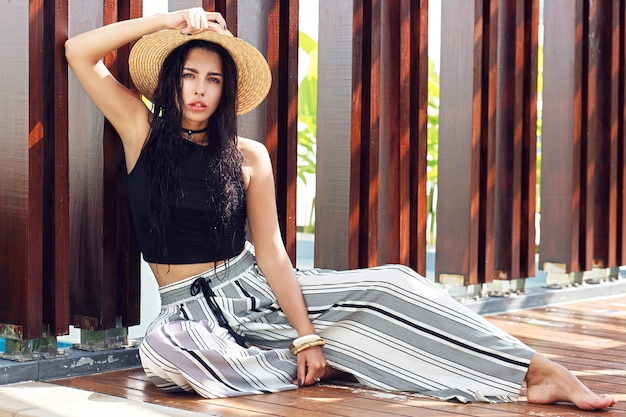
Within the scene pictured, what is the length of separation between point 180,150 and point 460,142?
1945mm

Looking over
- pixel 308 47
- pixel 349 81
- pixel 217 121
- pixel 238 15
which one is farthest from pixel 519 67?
pixel 308 47

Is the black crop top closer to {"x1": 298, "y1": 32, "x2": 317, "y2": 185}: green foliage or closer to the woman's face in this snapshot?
the woman's face

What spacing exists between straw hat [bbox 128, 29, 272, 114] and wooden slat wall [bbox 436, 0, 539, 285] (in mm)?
1579

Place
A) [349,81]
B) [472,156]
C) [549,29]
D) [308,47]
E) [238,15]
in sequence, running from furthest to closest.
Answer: [308,47] < [549,29] < [472,156] < [349,81] < [238,15]

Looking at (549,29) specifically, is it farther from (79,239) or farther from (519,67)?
(79,239)

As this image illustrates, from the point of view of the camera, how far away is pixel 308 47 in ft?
34.4

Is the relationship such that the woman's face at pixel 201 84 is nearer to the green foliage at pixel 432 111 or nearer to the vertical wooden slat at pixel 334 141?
the vertical wooden slat at pixel 334 141

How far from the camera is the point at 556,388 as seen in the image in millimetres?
2959

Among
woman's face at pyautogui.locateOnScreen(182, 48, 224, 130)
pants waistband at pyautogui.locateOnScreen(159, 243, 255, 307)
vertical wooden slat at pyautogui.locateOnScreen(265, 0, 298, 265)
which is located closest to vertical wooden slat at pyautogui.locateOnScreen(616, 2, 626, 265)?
vertical wooden slat at pyautogui.locateOnScreen(265, 0, 298, 265)

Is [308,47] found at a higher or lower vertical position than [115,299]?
higher

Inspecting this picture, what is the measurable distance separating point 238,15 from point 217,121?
2.40 ft

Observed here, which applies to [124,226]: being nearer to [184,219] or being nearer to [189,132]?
[184,219]

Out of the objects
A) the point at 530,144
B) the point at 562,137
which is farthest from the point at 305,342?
the point at 562,137

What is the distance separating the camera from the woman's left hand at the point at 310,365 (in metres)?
3.17
